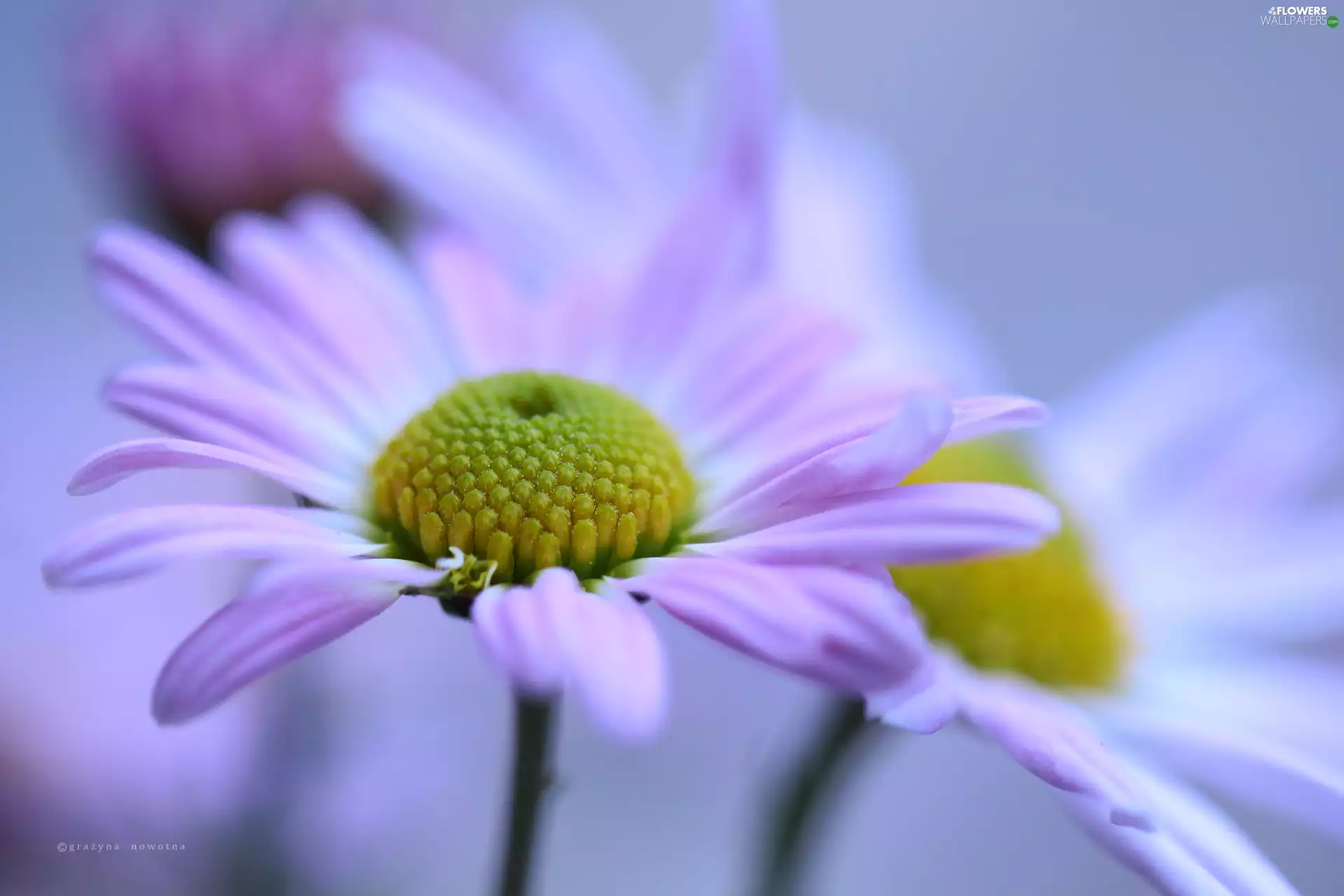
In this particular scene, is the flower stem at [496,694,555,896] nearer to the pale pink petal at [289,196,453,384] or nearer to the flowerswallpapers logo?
the pale pink petal at [289,196,453,384]

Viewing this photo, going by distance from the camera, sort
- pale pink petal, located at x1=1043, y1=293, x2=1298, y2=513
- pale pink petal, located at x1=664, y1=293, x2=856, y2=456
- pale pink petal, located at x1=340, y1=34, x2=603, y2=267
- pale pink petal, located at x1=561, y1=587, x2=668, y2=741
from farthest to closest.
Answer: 1. pale pink petal, located at x1=1043, y1=293, x2=1298, y2=513
2. pale pink petal, located at x1=340, y1=34, x2=603, y2=267
3. pale pink petal, located at x1=664, y1=293, x2=856, y2=456
4. pale pink petal, located at x1=561, y1=587, x2=668, y2=741

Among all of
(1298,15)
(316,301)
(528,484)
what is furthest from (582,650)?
(1298,15)

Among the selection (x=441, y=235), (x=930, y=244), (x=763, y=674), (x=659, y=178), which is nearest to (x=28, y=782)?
(x=441, y=235)

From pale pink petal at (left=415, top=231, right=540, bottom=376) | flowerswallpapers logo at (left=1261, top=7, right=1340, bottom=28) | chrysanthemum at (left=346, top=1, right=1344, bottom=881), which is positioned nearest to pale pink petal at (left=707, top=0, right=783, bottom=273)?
chrysanthemum at (left=346, top=1, right=1344, bottom=881)

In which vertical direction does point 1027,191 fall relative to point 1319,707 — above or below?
above

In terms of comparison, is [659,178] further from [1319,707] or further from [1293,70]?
[1293,70]
